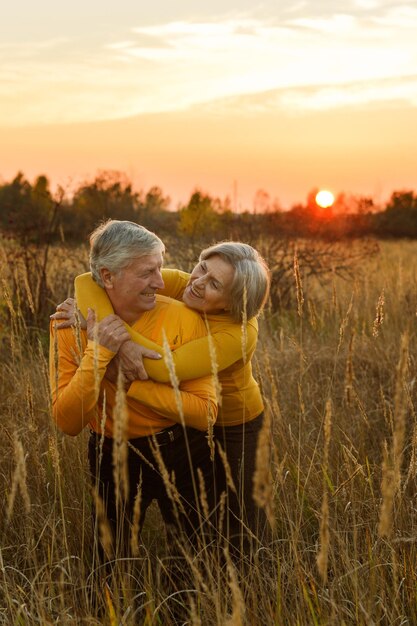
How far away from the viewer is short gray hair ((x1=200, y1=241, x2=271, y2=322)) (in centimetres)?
285

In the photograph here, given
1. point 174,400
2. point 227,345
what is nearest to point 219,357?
point 227,345

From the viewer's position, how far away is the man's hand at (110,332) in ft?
8.73

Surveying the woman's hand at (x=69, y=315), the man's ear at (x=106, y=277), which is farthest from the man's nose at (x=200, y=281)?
the woman's hand at (x=69, y=315)

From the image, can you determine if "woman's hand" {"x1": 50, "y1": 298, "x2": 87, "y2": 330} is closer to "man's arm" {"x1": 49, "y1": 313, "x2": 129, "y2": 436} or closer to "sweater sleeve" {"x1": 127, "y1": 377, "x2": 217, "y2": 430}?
"man's arm" {"x1": 49, "y1": 313, "x2": 129, "y2": 436}

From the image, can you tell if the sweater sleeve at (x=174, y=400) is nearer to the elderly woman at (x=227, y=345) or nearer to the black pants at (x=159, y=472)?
the elderly woman at (x=227, y=345)

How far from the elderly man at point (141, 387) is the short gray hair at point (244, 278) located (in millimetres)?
204

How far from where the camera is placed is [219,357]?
110 inches

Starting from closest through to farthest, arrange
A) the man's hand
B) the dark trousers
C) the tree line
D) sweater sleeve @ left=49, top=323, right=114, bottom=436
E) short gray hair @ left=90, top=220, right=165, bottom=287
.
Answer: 1. sweater sleeve @ left=49, top=323, right=114, bottom=436
2. the man's hand
3. short gray hair @ left=90, top=220, right=165, bottom=287
4. the dark trousers
5. the tree line

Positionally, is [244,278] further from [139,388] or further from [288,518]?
[288,518]

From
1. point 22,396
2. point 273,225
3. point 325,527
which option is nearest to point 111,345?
point 325,527

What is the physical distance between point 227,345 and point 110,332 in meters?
0.47

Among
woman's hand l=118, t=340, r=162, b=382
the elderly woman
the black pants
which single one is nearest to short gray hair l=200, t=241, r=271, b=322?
the elderly woman

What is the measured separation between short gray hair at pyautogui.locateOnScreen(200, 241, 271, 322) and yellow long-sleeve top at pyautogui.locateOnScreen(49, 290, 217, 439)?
0.20 meters

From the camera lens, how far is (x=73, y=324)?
111 inches
